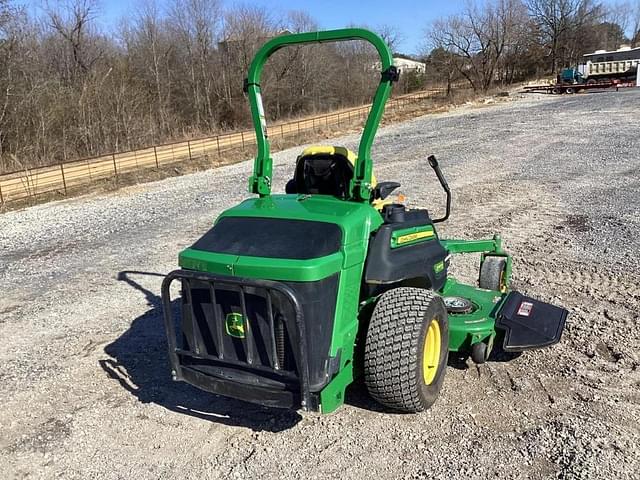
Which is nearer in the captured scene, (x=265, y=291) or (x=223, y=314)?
(x=265, y=291)

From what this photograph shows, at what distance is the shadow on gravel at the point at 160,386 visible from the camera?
12.1 ft

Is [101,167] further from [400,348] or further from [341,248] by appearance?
[400,348]

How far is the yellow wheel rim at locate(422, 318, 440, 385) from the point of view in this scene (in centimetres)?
359

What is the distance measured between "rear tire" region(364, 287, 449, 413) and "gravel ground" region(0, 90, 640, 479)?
25 centimetres

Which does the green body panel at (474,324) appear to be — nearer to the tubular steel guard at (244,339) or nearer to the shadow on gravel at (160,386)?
the shadow on gravel at (160,386)

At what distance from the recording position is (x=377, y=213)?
364cm

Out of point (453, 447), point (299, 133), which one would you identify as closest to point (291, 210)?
point (453, 447)

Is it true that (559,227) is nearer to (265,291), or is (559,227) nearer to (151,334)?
(151,334)

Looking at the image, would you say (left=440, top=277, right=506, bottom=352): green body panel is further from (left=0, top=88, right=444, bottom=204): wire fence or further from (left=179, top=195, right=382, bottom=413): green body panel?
(left=0, top=88, right=444, bottom=204): wire fence

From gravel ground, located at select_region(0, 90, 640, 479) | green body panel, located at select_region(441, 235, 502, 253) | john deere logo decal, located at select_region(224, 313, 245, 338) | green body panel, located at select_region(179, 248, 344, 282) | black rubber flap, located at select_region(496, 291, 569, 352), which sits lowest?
gravel ground, located at select_region(0, 90, 640, 479)

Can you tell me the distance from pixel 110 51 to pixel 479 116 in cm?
2094

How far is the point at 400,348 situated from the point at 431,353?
0.52 m

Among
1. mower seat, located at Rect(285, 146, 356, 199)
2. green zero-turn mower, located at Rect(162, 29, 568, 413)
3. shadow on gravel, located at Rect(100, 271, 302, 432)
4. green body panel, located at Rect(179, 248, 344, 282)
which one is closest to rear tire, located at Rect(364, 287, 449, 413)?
green zero-turn mower, located at Rect(162, 29, 568, 413)

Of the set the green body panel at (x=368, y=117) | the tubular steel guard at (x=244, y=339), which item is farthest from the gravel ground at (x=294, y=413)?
the green body panel at (x=368, y=117)
